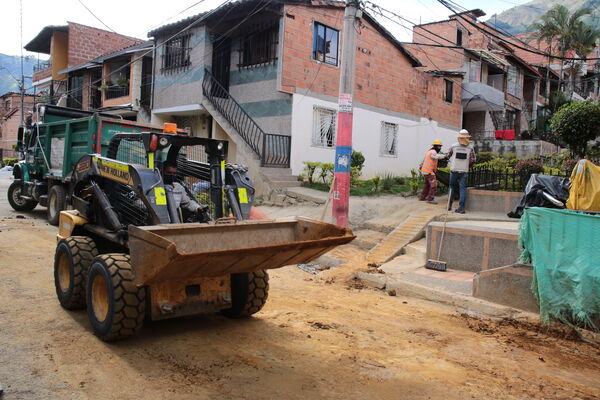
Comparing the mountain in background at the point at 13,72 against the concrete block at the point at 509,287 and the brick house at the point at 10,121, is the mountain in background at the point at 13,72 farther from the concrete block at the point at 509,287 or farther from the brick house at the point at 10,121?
the concrete block at the point at 509,287

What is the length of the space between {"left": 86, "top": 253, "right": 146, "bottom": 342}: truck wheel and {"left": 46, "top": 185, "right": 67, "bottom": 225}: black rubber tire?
7877 millimetres

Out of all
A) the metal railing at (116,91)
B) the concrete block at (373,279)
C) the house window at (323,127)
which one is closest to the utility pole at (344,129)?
the concrete block at (373,279)

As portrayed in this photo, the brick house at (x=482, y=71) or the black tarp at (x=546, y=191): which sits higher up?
the brick house at (x=482, y=71)

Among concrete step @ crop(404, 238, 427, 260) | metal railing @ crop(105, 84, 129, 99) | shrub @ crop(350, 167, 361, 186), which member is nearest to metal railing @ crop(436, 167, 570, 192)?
concrete step @ crop(404, 238, 427, 260)

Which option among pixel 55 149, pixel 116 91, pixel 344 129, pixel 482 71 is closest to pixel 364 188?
pixel 344 129

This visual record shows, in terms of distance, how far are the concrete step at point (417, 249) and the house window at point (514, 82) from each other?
25230 millimetres

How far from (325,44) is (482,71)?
1534 centimetres

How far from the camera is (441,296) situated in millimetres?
6734

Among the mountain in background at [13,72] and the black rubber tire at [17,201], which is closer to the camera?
the black rubber tire at [17,201]

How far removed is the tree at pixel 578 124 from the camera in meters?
11.6

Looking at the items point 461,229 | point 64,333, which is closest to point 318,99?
point 461,229

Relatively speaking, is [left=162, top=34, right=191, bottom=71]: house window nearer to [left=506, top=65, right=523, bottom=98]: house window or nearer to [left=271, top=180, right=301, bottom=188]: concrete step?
[left=271, top=180, right=301, bottom=188]: concrete step

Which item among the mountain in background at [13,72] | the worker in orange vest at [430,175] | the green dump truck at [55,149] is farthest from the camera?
the mountain in background at [13,72]

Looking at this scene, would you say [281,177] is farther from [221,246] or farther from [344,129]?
[221,246]
